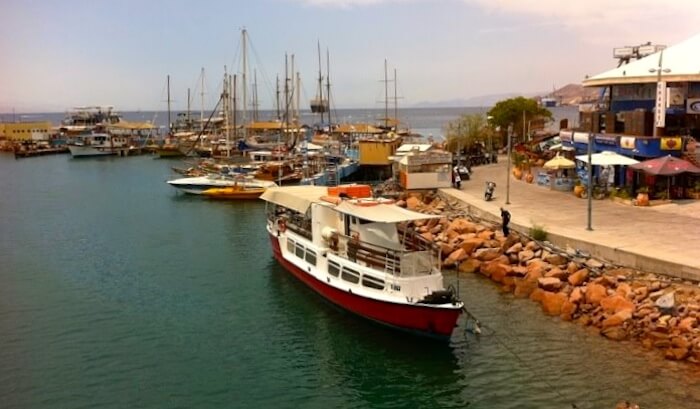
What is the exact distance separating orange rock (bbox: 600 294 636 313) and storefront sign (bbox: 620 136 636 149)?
16.9m

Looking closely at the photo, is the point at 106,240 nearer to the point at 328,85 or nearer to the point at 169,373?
the point at 169,373

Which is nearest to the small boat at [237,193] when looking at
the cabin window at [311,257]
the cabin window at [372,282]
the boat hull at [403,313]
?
the cabin window at [311,257]

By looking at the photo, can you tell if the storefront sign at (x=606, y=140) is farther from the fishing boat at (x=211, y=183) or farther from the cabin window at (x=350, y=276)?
the fishing boat at (x=211, y=183)

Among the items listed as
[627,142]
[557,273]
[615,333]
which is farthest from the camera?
[627,142]

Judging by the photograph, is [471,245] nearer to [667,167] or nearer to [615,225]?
[615,225]

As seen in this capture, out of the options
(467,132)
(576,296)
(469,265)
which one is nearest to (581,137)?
(469,265)

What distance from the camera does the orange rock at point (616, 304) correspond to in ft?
82.2

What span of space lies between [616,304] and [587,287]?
1.88 metres

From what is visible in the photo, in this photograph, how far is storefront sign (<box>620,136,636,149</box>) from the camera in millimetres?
39812

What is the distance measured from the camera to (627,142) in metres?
40.2

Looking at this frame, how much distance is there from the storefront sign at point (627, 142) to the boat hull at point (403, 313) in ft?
69.9

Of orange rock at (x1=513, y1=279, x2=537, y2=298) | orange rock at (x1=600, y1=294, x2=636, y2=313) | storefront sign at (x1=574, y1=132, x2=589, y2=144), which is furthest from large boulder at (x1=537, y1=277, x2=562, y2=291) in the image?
storefront sign at (x1=574, y1=132, x2=589, y2=144)

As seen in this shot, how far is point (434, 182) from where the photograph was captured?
49.5m

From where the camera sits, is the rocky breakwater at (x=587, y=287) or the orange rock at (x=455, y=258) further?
the orange rock at (x=455, y=258)
